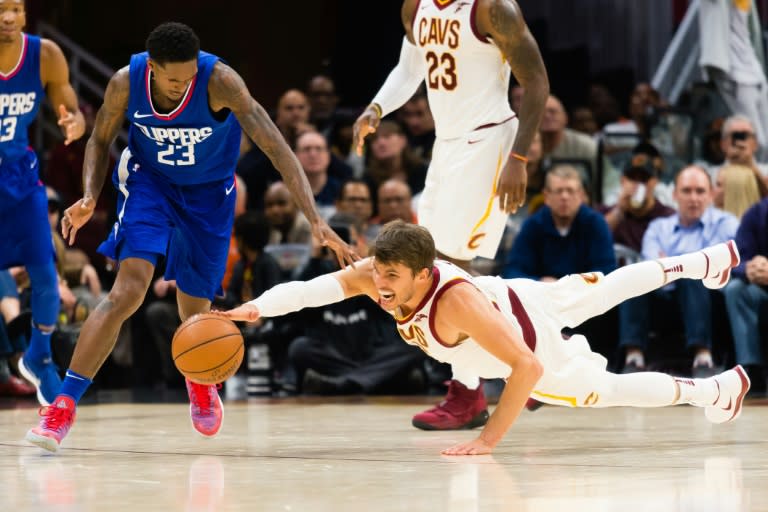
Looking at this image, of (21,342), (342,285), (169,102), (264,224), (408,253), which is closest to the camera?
(408,253)

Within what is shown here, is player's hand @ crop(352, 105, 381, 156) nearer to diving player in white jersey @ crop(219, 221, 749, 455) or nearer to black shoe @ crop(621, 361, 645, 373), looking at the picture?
diving player in white jersey @ crop(219, 221, 749, 455)

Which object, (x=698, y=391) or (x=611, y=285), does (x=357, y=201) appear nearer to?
(x=611, y=285)

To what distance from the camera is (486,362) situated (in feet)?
14.7

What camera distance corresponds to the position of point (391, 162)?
9172mm

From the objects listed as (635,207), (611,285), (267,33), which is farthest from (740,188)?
(267,33)

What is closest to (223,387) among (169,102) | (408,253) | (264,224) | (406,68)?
(264,224)

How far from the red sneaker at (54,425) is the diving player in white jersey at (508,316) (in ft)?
2.25

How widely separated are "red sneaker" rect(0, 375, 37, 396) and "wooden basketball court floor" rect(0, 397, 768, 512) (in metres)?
1.68

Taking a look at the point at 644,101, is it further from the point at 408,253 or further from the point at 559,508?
the point at 559,508

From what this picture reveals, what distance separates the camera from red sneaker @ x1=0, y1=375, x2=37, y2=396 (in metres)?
7.60

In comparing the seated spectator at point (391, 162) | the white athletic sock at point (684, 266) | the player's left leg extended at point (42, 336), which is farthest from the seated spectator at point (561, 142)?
the player's left leg extended at point (42, 336)

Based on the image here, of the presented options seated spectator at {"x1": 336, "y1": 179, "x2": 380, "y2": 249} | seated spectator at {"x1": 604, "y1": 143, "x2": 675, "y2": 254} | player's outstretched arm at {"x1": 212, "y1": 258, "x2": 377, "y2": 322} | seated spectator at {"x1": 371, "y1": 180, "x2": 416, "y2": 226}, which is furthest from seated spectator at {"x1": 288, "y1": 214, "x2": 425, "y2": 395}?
player's outstretched arm at {"x1": 212, "y1": 258, "x2": 377, "y2": 322}

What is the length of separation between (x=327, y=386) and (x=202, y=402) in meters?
2.51

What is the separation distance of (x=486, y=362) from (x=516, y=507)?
137 cm
